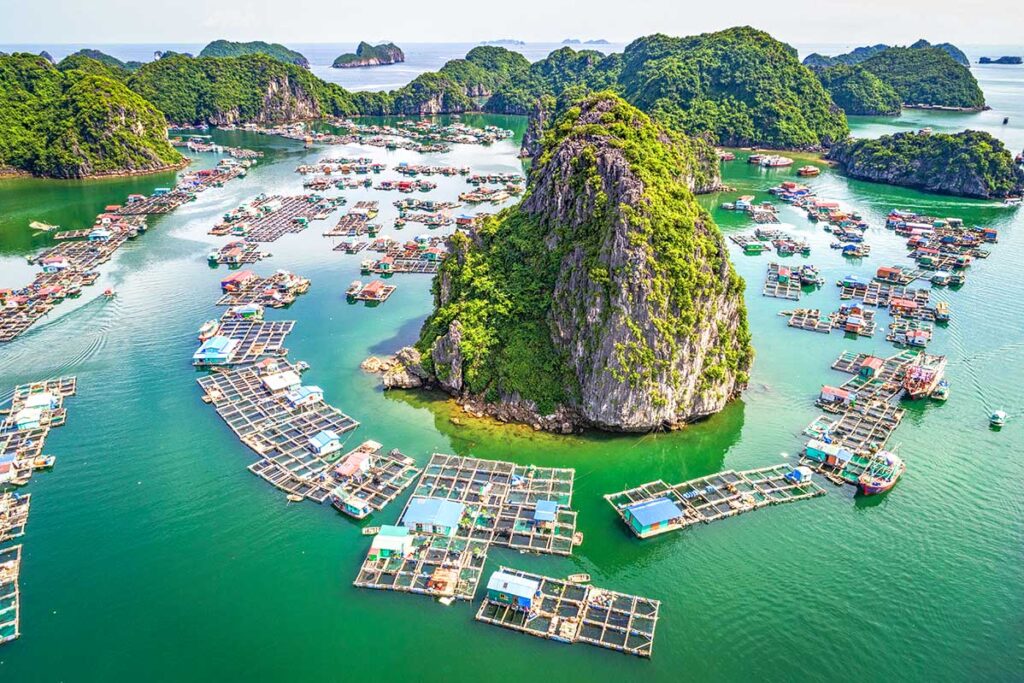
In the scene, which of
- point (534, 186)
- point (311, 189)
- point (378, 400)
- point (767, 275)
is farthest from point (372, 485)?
point (311, 189)

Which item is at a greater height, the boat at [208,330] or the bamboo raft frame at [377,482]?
the boat at [208,330]

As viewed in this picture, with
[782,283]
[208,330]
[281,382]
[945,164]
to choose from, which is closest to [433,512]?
[281,382]

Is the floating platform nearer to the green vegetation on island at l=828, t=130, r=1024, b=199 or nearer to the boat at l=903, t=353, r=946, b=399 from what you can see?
the boat at l=903, t=353, r=946, b=399

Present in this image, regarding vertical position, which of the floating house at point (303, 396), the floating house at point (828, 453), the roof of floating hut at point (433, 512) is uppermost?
the floating house at point (828, 453)

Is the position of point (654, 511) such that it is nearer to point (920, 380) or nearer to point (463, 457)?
Answer: point (463, 457)

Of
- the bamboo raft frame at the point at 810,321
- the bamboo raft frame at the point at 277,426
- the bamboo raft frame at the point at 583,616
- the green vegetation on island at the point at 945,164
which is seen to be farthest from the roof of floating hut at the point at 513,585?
the green vegetation on island at the point at 945,164

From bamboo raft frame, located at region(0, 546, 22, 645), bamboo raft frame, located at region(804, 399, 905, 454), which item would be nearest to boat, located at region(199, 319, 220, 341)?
bamboo raft frame, located at region(0, 546, 22, 645)

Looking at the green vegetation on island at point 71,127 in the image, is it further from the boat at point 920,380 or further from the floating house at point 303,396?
the boat at point 920,380
